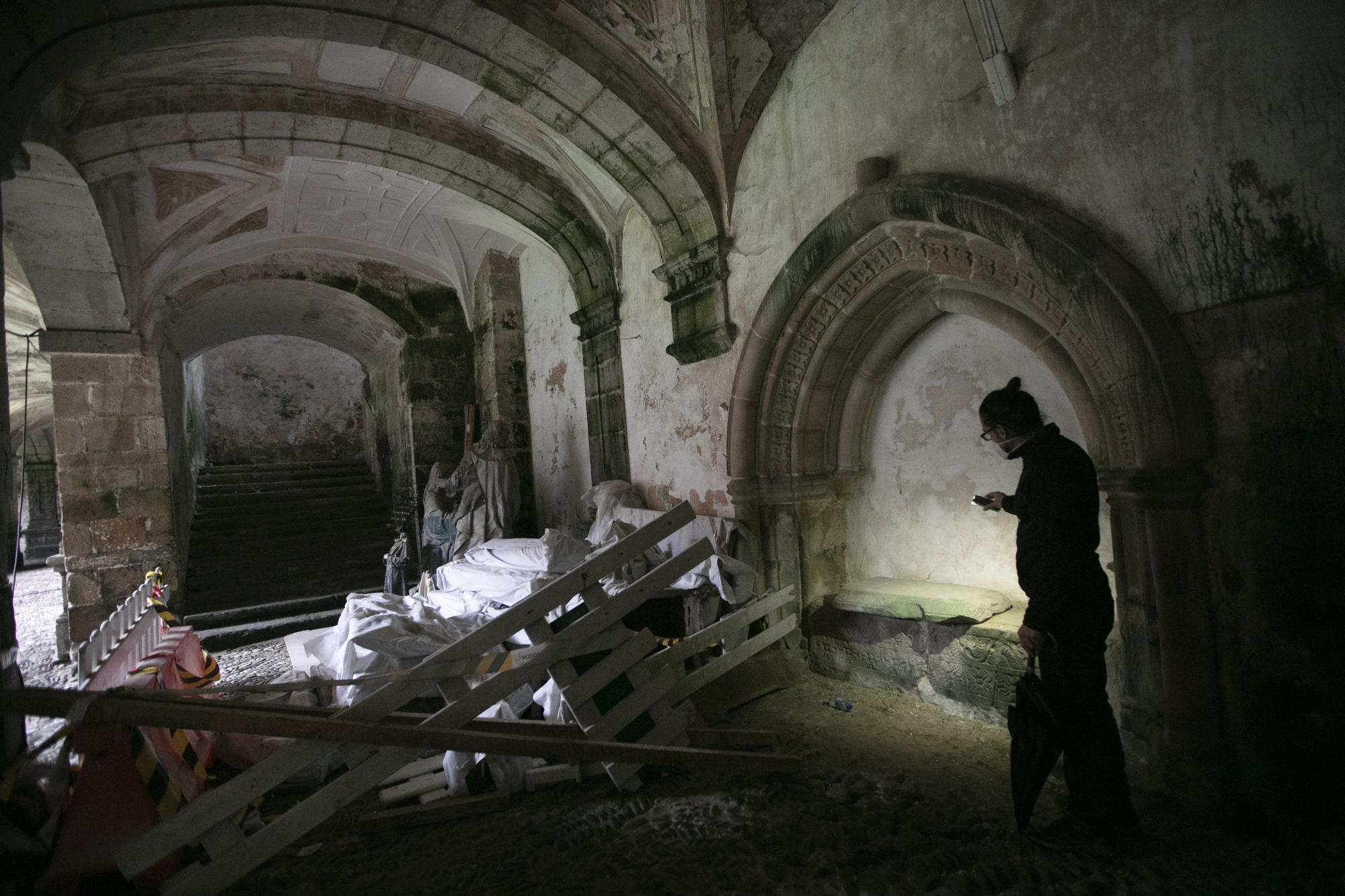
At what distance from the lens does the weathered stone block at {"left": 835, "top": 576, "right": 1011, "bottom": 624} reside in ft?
10.8

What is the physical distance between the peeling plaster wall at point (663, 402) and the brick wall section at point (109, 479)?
4.21 metres

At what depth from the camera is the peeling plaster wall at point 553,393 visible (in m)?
6.54

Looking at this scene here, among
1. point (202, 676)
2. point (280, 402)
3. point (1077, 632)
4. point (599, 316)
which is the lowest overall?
point (202, 676)

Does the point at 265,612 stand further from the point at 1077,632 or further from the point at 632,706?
the point at 1077,632

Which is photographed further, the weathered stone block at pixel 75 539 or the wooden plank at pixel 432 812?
the weathered stone block at pixel 75 539

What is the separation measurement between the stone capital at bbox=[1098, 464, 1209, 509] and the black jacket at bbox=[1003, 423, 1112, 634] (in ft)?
1.02

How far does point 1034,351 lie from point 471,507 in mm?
4899

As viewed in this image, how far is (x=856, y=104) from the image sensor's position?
3445 mm

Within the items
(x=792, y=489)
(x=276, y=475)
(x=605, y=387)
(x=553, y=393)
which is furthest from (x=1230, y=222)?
(x=276, y=475)

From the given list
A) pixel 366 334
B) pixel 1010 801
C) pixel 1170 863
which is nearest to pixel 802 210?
pixel 1010 801

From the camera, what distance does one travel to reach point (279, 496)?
9.98 meters

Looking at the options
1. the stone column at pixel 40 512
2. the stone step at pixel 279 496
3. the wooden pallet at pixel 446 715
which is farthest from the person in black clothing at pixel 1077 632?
the stone column at pixel 40 512

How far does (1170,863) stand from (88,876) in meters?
3.17

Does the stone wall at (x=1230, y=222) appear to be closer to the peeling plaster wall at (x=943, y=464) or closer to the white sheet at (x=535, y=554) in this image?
the peeling plaster wall at (x=943, y=464)
